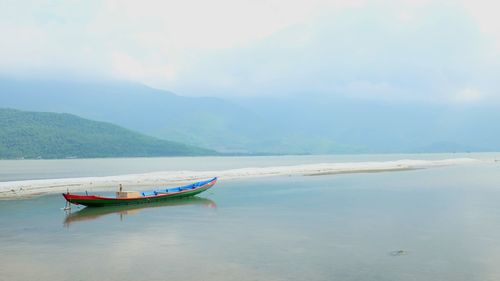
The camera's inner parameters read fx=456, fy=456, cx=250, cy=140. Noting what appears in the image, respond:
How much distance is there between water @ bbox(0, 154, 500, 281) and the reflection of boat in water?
0.44ft

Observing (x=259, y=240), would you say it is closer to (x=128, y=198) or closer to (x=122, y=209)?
(x=122, y=209)

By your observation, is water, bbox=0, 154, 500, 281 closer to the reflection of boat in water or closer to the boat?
the reflection of boat in water

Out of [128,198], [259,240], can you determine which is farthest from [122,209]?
[259,240]

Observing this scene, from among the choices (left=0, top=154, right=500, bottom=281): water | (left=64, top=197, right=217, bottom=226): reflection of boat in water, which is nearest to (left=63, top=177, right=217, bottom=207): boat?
(left=64, top=197, right=217, bottom=226): reflection of boat in water

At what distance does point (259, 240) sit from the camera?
22938 millimetres

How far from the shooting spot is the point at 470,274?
16.6 metres

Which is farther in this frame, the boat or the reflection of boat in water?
the boat

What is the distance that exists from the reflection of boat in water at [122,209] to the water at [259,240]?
135 millimetres

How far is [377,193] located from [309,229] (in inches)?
854

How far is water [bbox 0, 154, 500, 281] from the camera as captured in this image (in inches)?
683

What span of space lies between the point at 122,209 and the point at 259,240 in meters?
16.9

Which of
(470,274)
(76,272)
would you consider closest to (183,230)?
(76,272)

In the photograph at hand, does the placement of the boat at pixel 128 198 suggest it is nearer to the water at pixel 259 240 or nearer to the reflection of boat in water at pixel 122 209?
the reflection of boat in water at pixel 122 209

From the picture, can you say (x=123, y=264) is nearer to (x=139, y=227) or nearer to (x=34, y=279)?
(x=34, y=279)
